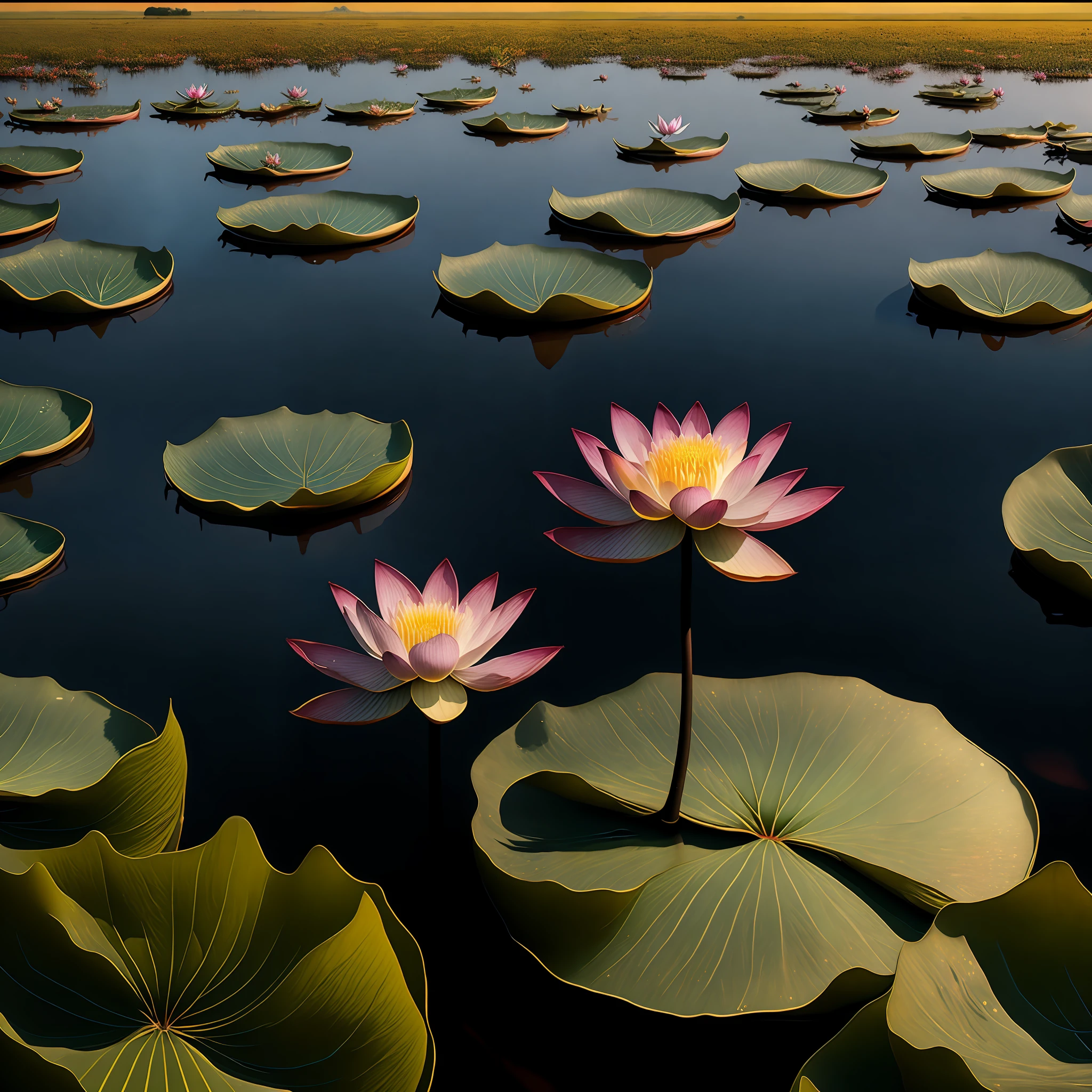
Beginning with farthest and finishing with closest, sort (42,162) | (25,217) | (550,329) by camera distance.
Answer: (42,162) < (25,217) < (550,329)

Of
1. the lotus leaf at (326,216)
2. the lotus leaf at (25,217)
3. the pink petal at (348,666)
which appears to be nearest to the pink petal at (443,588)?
the pink petal at (348,666)

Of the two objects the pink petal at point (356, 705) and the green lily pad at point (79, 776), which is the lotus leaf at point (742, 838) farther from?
the green lily pad at point (79, 776)

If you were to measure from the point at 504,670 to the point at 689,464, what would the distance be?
0.37m

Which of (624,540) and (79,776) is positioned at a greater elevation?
(624,540)

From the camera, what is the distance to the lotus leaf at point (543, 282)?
293 cm

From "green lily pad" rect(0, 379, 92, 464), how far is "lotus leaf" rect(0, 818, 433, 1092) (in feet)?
5.42

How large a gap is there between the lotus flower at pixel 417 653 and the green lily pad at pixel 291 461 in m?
0.81

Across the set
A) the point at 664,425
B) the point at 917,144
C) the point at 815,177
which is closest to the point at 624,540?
the point at 664,425

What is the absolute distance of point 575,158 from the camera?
215 inches

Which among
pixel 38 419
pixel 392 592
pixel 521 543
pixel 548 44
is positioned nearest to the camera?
pixel 392 592

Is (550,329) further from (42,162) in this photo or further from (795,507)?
(42,162)

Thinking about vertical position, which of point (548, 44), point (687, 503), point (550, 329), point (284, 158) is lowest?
point (550, 329)

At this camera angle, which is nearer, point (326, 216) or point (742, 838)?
point (742, 838)

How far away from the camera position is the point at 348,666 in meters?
1.08
